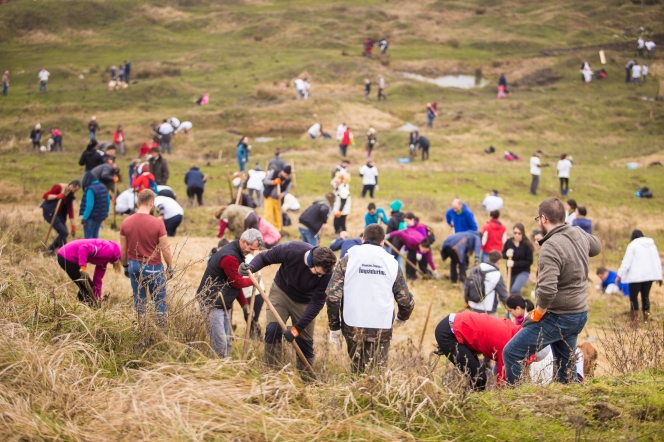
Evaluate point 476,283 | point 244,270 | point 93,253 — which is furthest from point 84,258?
point 476,283

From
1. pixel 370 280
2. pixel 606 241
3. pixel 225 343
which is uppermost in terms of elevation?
pixel 370 280

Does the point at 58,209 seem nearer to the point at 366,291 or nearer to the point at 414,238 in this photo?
the point at 414,238

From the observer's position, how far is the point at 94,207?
1203 centimetres

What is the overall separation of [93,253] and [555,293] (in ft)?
18.1

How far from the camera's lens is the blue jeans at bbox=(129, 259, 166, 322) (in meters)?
6.09

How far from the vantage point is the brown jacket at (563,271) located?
18.4 feet

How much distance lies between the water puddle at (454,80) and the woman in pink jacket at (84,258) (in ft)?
124

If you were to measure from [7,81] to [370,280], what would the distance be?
3528 cm

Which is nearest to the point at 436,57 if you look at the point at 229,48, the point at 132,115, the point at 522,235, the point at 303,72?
the point at 303,72

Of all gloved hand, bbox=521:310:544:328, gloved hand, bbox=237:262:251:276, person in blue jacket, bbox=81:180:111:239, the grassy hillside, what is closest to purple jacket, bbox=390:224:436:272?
the grassy hillside

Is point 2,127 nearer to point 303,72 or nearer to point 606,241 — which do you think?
point 303,72

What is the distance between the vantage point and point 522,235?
37.0 feet

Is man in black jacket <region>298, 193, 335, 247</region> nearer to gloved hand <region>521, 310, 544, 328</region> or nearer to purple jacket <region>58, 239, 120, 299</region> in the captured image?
purple jacket <region>58, 239, 120, 299</region>

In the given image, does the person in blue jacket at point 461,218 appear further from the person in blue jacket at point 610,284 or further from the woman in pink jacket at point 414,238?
the person in blue jacket at point 610,284
